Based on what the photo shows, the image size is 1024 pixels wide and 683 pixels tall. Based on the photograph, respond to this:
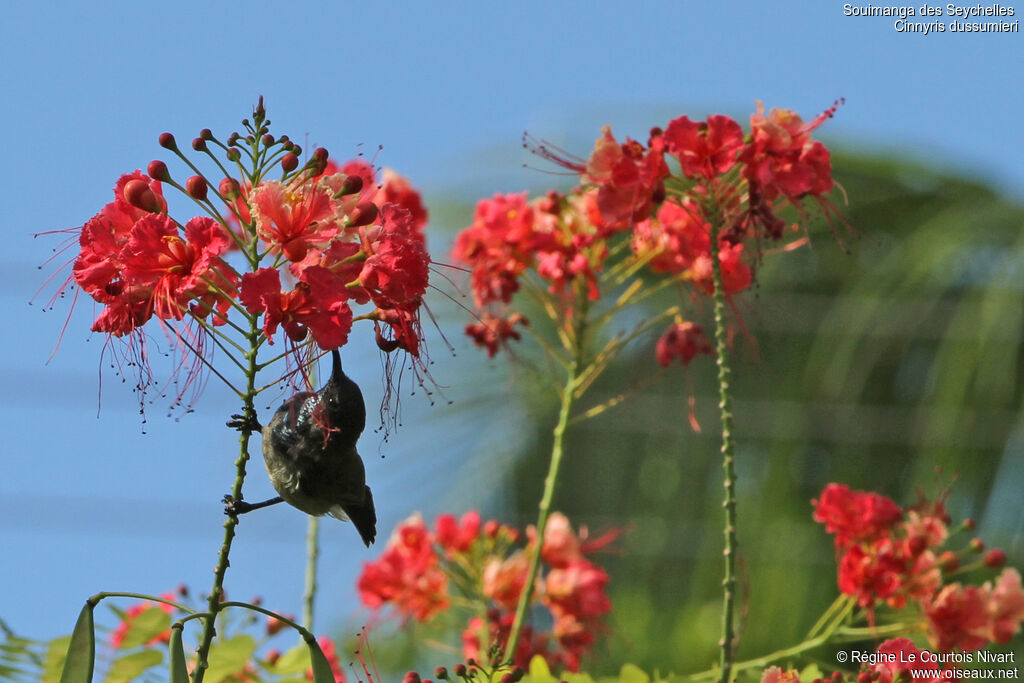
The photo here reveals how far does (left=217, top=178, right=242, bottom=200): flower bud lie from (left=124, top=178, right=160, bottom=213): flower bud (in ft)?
0.24

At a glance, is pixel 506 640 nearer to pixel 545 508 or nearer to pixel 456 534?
pixel 456 534

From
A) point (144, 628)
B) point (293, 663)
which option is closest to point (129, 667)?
point (144, 628)

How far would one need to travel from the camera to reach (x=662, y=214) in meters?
2.38

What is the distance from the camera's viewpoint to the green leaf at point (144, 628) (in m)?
1.92

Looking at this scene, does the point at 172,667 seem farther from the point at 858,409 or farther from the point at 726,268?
the point at 858,409

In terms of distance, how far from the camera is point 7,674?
189 cm

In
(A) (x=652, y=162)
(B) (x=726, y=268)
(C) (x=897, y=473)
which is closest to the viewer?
(A) (x=652, y=162)

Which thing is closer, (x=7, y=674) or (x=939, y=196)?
(x=7, y=674)

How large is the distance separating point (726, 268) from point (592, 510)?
168 inches

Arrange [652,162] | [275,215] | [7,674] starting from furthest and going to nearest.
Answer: [652,162], [7,674], [275,215]

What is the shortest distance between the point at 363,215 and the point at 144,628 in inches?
33.2

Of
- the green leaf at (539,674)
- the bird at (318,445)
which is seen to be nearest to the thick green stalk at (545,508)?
the green leaf at (539,674)

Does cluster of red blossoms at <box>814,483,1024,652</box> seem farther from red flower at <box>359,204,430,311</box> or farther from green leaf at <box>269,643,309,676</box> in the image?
red flower at <box>359,204,430,311</box>

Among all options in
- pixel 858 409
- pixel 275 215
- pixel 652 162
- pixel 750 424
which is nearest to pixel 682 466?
pixel 750 424
